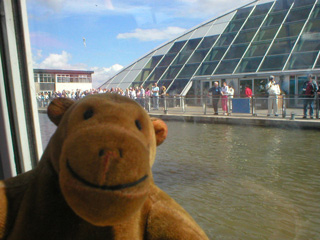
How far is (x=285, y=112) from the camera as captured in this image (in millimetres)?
10766

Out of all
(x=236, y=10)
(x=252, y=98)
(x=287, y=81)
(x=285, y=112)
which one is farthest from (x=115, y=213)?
(x=236, y=10)

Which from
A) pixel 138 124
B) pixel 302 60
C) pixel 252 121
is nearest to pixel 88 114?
pixel 138 124

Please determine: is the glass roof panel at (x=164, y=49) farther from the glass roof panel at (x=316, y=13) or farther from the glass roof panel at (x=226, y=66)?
the glass roof panel at (x=316, y=13)

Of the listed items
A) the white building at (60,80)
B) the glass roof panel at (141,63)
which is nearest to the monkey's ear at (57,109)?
the white building at (60,80)

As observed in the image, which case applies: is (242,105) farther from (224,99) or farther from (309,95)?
(309,95)

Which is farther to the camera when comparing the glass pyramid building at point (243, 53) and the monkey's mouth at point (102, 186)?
the glass pyramid building at point (243, 53)

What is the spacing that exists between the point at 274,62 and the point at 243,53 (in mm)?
1822

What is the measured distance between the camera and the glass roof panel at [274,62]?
15.2m

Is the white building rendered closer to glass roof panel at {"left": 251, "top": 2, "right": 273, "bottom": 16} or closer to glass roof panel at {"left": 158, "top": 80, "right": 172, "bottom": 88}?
glass roof panel at {"left": 251, "top": 2, "right": 273, "bottom": 16}

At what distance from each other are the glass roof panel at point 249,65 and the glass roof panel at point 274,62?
Answer: 14.2 inches

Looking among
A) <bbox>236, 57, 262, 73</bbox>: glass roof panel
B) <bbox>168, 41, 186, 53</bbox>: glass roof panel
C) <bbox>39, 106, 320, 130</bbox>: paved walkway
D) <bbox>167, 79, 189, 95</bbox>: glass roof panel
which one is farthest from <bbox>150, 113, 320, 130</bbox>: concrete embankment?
<bbox>168, 41, 186, 53</bbox>: glass roof panel

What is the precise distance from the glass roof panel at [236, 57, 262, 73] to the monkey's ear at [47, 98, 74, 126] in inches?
616

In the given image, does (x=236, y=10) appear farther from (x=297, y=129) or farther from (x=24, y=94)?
(x=24, y=94)

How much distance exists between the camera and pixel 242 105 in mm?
12352
